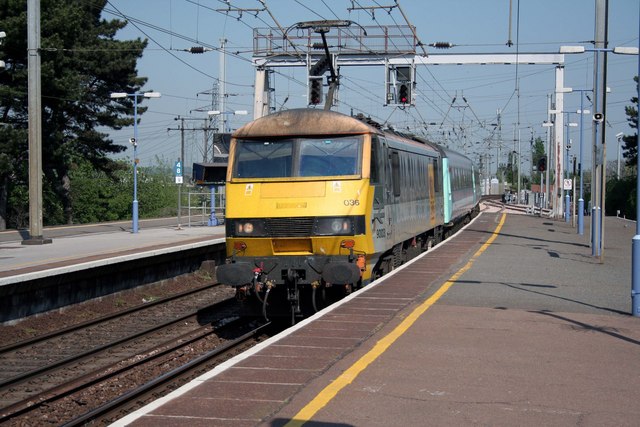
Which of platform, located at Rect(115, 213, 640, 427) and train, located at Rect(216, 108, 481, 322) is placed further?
train, located at Rect(216, 108, 481, 322)

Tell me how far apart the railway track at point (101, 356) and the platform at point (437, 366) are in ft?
9.98

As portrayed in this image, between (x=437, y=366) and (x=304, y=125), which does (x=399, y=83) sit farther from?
(x=437, y=366)

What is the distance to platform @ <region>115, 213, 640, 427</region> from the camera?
628cm

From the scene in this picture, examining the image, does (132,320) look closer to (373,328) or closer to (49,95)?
(373,328)

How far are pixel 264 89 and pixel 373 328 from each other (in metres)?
26.0

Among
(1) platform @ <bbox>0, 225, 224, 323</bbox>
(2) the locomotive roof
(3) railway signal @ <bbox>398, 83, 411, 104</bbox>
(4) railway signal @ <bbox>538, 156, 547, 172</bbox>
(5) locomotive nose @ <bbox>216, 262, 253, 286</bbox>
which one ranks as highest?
(3) railway signal @ <bbox>398, 83, 411, 104</bbox>

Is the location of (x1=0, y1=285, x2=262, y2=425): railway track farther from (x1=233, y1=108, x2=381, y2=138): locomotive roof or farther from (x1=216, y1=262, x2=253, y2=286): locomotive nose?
(x1=233, y1=108, x2=381, y2=138): locomotive roof

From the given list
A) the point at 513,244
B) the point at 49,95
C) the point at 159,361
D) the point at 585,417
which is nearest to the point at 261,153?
the point at 159,361

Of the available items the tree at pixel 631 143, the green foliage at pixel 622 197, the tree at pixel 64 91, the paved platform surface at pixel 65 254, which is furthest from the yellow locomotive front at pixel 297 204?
the tree at pixel 631 143

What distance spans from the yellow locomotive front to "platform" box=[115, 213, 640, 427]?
92 centimetres

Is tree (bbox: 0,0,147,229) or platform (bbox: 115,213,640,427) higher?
tree (bbox: 0,0,147,229)

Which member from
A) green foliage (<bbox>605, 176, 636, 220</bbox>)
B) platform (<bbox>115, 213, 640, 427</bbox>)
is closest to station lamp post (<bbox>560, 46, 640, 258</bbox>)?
platform (<bbox>115, 213, 640, 427</bbox>)

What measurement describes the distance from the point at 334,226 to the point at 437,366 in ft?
16.8

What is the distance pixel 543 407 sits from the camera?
6.49 m
